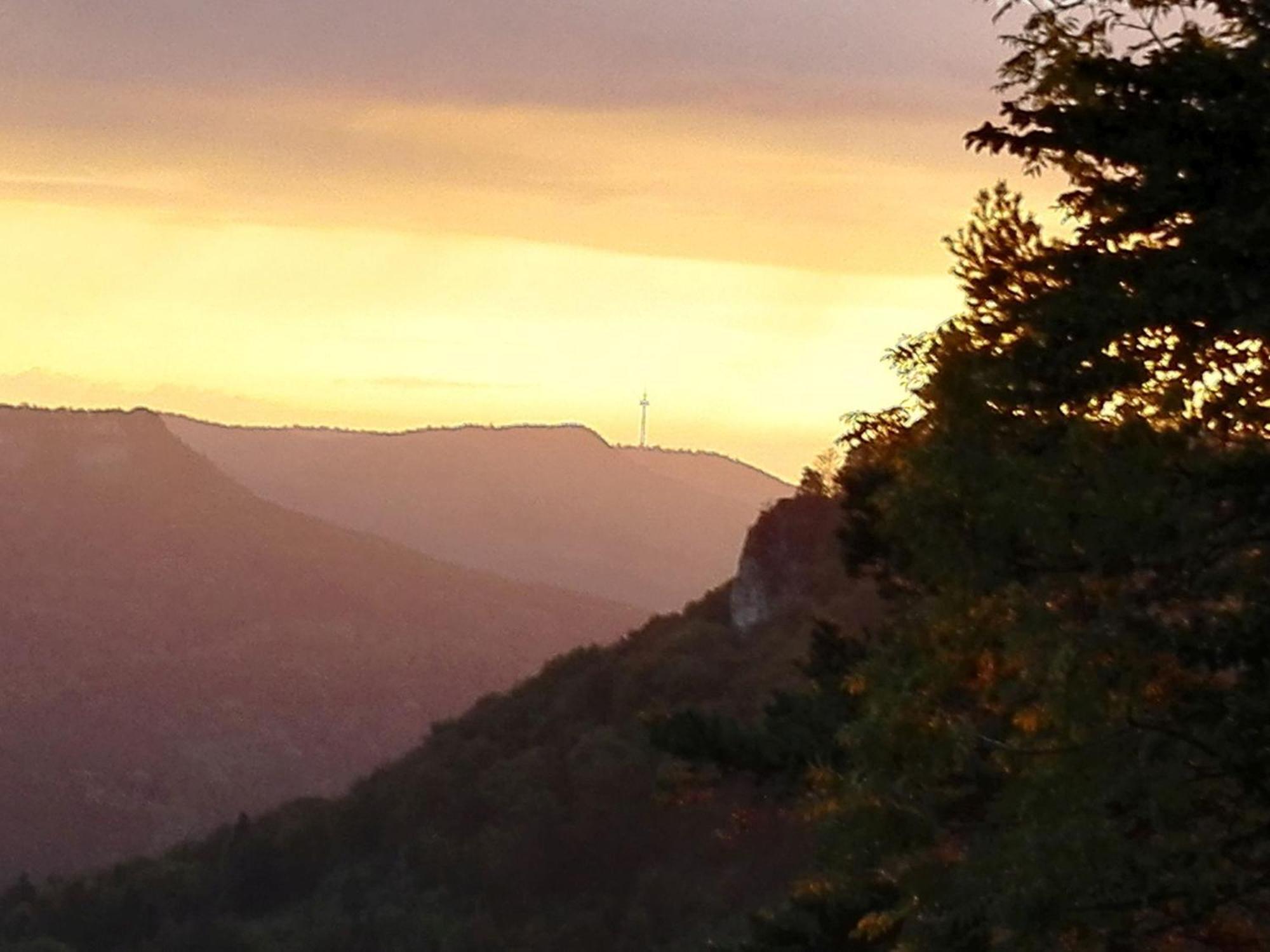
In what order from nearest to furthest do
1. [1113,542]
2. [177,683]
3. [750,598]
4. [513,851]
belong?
[1113,542] < [513,851] < [750,598] < [177,683]

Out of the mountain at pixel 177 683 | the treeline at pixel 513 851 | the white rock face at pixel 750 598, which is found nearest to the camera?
the treeline at pixel 513 851

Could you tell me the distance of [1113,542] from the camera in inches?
518

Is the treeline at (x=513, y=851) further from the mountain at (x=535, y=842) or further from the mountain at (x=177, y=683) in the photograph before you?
the mountain at (x=177, y=683)

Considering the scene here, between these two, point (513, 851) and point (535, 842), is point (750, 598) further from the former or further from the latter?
point (513, 851)

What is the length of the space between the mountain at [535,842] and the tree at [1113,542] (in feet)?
97.8

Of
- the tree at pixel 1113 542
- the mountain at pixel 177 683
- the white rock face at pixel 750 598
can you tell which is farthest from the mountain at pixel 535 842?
the mountain at pixel 177 683

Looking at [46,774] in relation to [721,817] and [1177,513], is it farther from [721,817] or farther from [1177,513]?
[1177,513]

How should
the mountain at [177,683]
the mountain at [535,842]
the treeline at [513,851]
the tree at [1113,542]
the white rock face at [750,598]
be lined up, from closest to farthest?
the tree at [1113,542]
the treeline at [513,851]
the mountain at [535,842]
the white rock face at [750,598]
the mountain at [177,683]

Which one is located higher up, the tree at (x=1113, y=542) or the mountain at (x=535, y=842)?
the tree at (x=1113, y=542)

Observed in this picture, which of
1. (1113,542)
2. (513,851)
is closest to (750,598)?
(513,851)

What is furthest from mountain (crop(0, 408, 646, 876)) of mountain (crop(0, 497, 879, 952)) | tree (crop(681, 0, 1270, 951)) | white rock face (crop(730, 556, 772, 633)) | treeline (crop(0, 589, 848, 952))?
tree (crop(681, 0, 1270, 951))

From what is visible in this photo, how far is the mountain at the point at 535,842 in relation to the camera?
54562 millimetres

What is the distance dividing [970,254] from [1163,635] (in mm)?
4863

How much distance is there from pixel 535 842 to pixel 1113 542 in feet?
161
